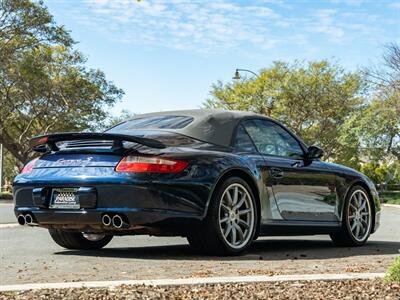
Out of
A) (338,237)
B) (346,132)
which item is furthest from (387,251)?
(346,132)

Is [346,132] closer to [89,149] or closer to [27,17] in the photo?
[27,17]

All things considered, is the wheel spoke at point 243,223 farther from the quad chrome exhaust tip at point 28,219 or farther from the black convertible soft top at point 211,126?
the quad chrome exhaust tip at point 28,219

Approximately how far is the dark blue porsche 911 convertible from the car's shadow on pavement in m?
0.21

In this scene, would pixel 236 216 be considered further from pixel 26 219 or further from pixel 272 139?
pixel 26 219

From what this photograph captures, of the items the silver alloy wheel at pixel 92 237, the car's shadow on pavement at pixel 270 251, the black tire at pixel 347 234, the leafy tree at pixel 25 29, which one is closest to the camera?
the car's shadow on pavement at pixel 270 251

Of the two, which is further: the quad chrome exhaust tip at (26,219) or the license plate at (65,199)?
the quad chrome exhaust tip at (26,219)

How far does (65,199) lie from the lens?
267 inches

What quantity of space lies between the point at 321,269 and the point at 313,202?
2.14m

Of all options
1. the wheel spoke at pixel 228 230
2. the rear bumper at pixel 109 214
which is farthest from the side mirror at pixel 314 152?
the rear bumper at pixel 109 214

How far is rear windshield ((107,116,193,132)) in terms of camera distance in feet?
24.3

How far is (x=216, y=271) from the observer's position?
574 centimetres

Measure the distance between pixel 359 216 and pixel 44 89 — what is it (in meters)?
34.7

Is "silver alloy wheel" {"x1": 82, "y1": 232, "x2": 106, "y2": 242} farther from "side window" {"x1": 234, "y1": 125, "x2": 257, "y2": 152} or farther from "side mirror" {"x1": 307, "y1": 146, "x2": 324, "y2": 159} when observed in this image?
"side mirror" {"x1": 307, "y1": 146, "x2": 324, "y2": 159}

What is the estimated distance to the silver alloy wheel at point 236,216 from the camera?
695 cm
